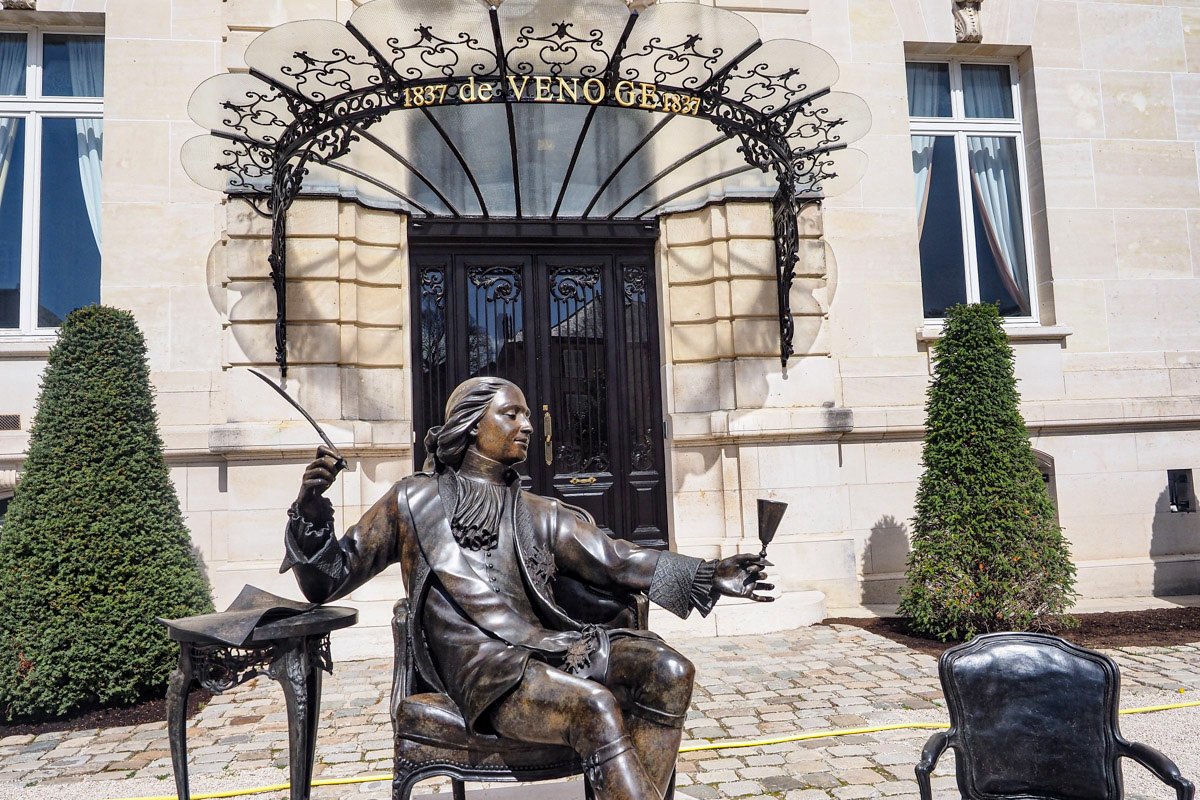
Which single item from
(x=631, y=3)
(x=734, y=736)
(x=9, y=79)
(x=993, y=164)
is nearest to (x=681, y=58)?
(x=631, y=3)

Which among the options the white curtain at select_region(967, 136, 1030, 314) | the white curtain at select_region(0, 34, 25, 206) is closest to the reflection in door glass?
the white curtain at select_region(0, 34, 25, 206)

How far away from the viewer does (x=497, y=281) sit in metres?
7.87

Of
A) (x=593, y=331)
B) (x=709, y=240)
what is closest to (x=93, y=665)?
(x=593, y=331)

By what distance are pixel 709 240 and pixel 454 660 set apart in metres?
5.77

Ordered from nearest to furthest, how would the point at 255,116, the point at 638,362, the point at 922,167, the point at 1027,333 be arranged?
the point at 255,116, the point at 638,362, the point at 1027,333, the point at 922,167

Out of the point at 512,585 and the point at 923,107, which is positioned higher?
the point at 923,107

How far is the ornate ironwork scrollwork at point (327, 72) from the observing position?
5.70 metres

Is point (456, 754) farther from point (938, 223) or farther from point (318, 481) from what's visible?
point (938, 223)

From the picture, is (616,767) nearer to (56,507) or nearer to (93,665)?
(93,665)

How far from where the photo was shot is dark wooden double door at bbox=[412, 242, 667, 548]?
7.74 m

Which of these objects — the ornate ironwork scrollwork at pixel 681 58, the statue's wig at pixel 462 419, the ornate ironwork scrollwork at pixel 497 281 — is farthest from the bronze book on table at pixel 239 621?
the ornate ironwork scrollwork at pixel 497 281

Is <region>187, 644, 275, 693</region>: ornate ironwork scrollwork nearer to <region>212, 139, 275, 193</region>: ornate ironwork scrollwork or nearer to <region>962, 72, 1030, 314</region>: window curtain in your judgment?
<region>212, 139, 275, 193</region>: ornate ironwork scrollwork

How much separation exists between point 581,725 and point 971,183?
8202 mm

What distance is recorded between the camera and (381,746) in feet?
14.4
